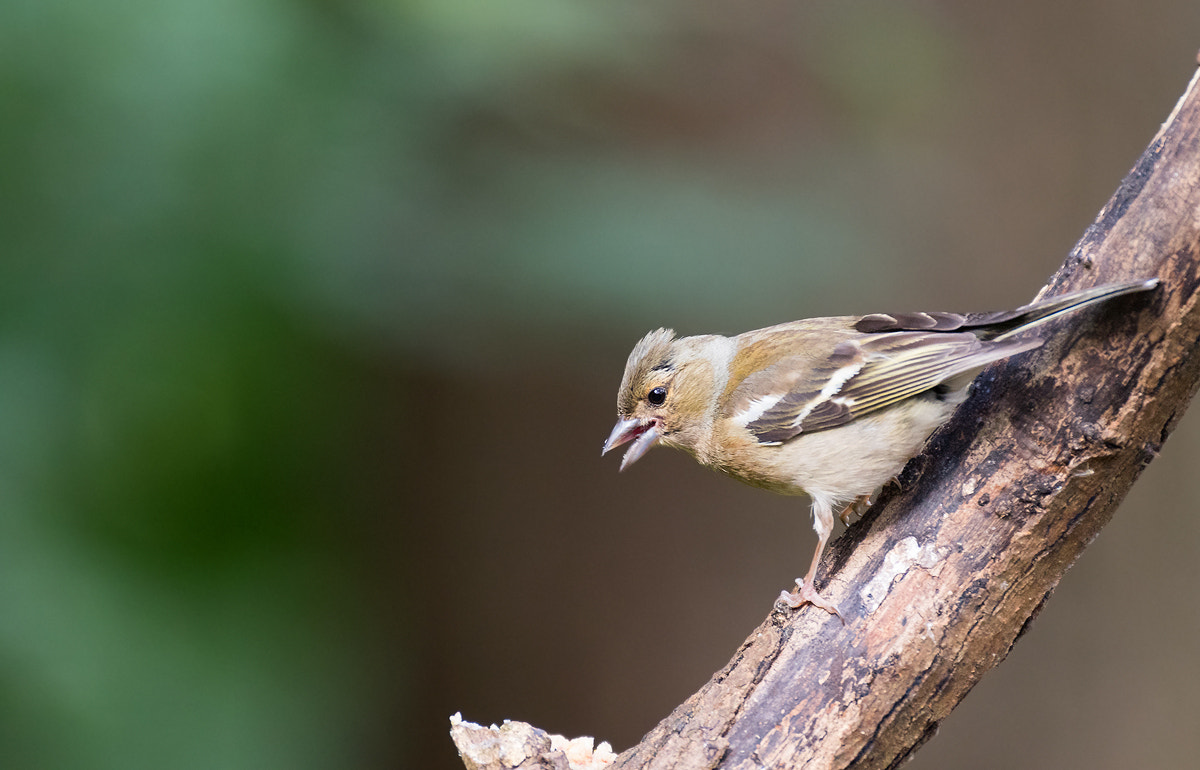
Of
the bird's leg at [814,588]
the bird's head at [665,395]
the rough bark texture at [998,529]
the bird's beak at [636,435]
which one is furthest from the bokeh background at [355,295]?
the rough bark texture at [998,529]

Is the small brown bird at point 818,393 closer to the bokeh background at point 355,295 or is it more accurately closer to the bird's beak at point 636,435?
the bird's beak at point 636,435

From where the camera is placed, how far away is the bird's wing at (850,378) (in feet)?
9.18

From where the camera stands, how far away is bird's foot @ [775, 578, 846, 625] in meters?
2.62

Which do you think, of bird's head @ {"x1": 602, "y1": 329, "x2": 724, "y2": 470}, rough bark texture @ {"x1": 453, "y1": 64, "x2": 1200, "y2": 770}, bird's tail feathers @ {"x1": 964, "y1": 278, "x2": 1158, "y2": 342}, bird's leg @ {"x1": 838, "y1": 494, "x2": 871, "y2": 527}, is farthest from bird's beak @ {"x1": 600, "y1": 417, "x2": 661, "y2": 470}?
bird's tail feathers @ {"x1": 964, "y1": 278, "x2": 1158, "y2": 342}

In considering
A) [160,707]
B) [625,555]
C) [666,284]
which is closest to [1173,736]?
[625,555]

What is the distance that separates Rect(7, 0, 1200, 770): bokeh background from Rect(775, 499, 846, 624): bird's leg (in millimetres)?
1261

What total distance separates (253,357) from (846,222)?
2768 mm

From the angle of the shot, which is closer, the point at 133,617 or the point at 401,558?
the point at 133,617

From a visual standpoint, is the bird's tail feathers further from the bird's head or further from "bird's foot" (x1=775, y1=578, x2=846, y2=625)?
the bird's head

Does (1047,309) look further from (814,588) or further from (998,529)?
(814,588)

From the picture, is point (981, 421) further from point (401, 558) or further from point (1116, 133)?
point (1116, 133)

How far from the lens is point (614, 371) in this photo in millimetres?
5758

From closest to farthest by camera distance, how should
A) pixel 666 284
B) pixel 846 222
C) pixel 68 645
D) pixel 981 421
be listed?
pixel 981 421 < pixel 68 645 < pixel 666 284 < pixel 846 222

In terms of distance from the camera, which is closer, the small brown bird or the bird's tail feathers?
the bird's tail feathers
